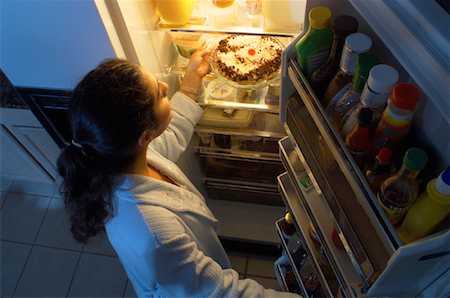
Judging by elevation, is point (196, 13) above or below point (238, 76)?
above

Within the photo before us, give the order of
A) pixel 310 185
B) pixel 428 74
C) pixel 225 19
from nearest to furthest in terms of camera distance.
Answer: pixel 428 74 < pixel 310 185 < pixel 225 19

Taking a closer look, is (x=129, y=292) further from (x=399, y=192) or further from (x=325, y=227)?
(x=399, y=192)

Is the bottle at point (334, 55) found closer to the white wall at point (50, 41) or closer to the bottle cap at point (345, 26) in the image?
the bottle cap at point (345, 26)

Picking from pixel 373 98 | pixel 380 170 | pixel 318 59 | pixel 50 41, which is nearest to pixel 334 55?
pixel 318 59

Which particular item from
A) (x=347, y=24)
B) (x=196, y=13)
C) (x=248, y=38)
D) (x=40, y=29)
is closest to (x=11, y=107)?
(x=40, y=29)

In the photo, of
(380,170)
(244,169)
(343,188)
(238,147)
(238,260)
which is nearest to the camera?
(380,170)

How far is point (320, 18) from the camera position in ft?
2.38

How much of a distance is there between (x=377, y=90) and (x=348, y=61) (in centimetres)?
11

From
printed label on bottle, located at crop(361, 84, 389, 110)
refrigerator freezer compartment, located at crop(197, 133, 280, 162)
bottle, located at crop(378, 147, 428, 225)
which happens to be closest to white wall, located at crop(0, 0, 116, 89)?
refrigerator freezer compartment, located at crop(197, 133, 280, 162)

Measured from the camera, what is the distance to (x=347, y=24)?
2.37 ft

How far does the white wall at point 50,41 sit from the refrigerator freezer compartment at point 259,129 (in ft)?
1.53

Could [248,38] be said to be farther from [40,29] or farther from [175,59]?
[40,29]

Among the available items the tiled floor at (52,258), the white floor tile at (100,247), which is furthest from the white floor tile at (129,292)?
the white floor tile at (100,247)

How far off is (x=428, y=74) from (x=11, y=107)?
1509mm
